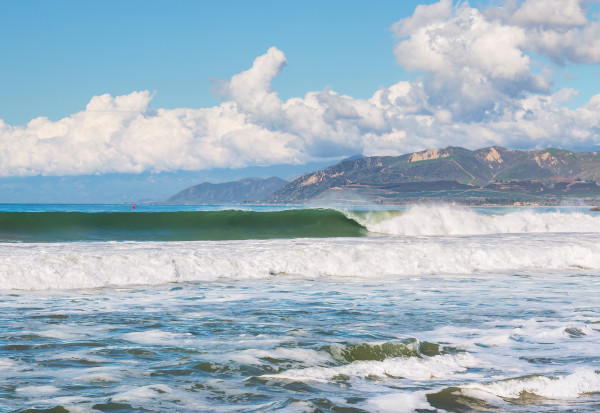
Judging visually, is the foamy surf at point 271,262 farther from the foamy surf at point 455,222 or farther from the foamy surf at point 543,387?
the foamy surf at point 455,222

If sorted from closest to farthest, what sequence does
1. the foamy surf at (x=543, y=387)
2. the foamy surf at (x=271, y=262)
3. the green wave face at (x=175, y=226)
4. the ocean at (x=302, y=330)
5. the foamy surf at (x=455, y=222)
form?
the ocean at (x=302, y=330), the foamy surf at (x=543, y=387), the foamy surf at (x=271, y=262), the green wave face at (x=175, y=226), the foamy surf at (x=455, y=222)

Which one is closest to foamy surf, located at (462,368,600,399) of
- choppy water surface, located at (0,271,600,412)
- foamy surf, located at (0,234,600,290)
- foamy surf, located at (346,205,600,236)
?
choppy water surface, located at (0,271,600,412)

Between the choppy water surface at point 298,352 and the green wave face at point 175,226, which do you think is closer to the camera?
the choppy water surface at point 298,352

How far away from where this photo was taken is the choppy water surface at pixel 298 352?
549 centimetres

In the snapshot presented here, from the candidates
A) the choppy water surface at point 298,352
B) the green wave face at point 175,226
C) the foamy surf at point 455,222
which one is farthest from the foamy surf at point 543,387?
the foamy surf at point 455,222

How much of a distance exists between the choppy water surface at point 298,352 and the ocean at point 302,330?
30mm

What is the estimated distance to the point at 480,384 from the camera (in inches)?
233

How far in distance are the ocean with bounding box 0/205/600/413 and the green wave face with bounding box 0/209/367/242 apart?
1523 centimetres

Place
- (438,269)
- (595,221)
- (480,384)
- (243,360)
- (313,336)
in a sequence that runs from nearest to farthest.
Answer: (480,384) < (243,360) < (313,336) < (438,269) < (595,221)

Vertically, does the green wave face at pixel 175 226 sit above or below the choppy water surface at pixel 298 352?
above

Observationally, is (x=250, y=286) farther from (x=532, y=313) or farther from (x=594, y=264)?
(x=594, y=264)

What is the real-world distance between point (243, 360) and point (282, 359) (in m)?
0.46

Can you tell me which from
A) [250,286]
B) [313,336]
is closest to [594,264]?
[250,286]

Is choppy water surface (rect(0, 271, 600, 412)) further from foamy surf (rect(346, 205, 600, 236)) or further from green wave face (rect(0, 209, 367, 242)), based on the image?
foamy surf (rect(346, 205, 600, 236))
